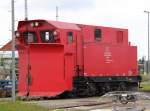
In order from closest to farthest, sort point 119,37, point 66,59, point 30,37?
point 66,59 < point 30,37 < point 119,37

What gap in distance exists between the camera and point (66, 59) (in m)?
27.3

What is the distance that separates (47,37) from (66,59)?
1480 millimetres

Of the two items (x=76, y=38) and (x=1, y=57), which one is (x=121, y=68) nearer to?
(x=76, y=38)

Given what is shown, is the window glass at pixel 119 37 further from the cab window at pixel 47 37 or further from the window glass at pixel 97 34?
the cab window at pixel 47 37

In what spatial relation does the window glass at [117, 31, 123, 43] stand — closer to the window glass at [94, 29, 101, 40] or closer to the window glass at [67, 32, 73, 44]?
the window glass at [94, 29, 101, 40]

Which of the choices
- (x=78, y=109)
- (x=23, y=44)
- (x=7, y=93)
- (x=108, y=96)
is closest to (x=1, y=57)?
(x=7, y=93)

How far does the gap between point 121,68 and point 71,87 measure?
430 centimetres

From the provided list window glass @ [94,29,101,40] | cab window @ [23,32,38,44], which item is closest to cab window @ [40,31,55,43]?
cab window @ [23,32,38,44]

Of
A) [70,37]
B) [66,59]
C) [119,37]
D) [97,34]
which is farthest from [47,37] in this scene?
[119,37]

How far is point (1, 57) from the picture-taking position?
37406mm

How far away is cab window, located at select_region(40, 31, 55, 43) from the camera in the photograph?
27156 millimetres

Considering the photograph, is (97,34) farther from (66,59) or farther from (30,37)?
(30,37)

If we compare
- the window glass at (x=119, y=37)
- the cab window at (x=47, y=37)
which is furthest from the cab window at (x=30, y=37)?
the window glass at (x=119, y=37)

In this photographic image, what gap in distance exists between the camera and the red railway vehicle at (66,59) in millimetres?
27234
